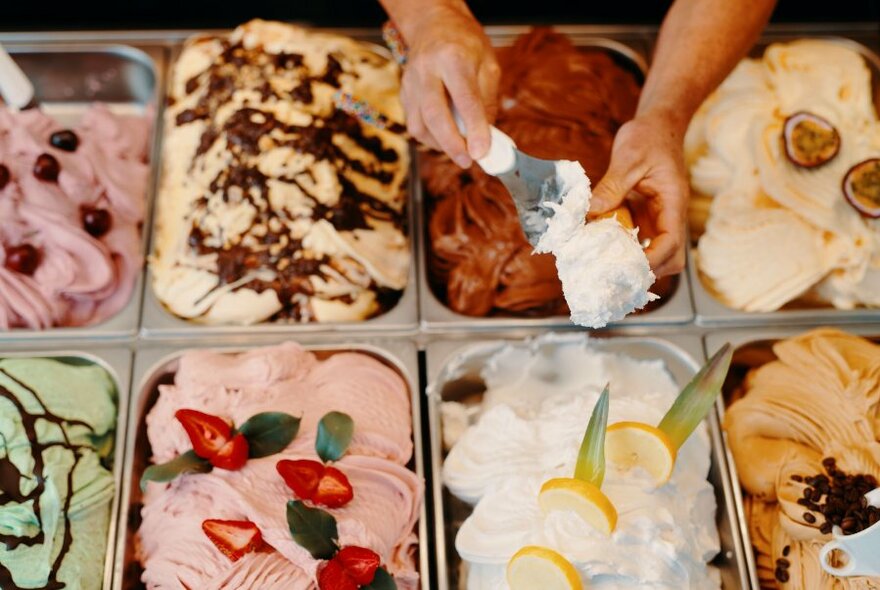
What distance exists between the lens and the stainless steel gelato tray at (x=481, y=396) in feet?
6.07

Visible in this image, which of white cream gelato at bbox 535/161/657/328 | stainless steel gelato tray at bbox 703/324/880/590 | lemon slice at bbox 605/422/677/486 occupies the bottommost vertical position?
lemon slice at bbox 605/422/677/486

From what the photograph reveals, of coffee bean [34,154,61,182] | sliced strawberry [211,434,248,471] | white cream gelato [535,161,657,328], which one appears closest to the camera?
white cream gelato [535,161,657,328]

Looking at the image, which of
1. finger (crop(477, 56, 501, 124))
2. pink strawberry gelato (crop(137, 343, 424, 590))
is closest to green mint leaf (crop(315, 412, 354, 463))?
pink strawberry gelato (crop(137, 343, 424, 590))

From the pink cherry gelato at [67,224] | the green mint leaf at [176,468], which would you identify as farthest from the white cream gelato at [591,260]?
the pink cherry gelato at [67,224]

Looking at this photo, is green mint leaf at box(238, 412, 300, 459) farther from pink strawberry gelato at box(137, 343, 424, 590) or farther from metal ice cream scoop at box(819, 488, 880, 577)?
metal ice cream scoop at box(819, 488, 880, 577)

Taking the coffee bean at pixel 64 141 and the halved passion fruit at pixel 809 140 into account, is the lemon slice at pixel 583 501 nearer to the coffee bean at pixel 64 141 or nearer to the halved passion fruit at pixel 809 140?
the halved passion fruit at pixel 809 140

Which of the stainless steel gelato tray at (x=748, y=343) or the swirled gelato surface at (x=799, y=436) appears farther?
the stainless steel gelato tray at (x=748, y=343)

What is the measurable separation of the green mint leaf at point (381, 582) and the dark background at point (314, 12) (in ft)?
5.10

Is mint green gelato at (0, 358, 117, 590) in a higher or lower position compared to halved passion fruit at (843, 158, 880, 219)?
lower

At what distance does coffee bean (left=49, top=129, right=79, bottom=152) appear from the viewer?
224cm

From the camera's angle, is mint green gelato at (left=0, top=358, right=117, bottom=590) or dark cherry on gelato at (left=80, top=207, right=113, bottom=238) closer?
mint green gelato at (left=0, top=358, right=117, bottom=590)

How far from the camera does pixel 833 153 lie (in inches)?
86.2

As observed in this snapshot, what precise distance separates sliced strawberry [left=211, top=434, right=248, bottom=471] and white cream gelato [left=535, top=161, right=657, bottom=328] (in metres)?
0.70

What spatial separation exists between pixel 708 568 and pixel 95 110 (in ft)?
6.14
